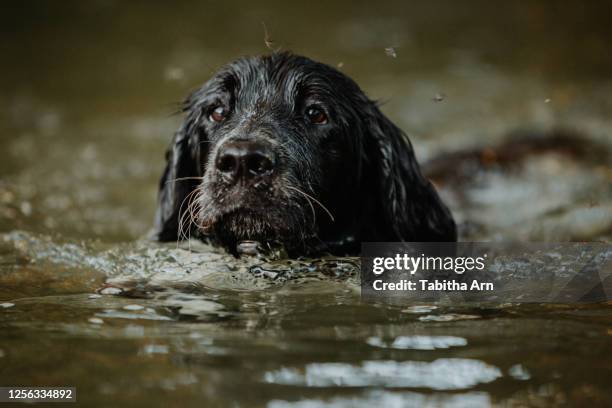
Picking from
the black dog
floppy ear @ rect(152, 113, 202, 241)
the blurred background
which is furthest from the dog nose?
the blurred background

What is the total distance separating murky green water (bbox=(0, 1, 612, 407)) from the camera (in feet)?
8.43

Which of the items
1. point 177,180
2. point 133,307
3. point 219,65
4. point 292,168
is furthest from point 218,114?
point 219,65

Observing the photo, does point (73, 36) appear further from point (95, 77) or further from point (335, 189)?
point (335, 189)

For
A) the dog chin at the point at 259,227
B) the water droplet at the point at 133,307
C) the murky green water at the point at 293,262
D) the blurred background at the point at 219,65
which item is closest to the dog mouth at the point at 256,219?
the dog chin at the point at 259,227

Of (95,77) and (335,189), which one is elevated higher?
(95,77)

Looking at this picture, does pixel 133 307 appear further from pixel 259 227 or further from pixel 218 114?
pixel 218 114

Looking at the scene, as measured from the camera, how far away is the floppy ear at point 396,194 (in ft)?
14.8

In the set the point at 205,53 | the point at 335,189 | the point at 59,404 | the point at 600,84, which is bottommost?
the point at 59,404

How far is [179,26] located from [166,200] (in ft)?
32.4

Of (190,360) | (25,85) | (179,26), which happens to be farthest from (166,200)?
(179,26)

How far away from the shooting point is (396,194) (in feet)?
14.8

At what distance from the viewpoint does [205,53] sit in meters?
13.0

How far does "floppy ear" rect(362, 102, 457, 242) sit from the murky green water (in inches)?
15.3

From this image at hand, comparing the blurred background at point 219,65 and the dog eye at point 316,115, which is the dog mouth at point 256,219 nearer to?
the dog eye at point 316,115
